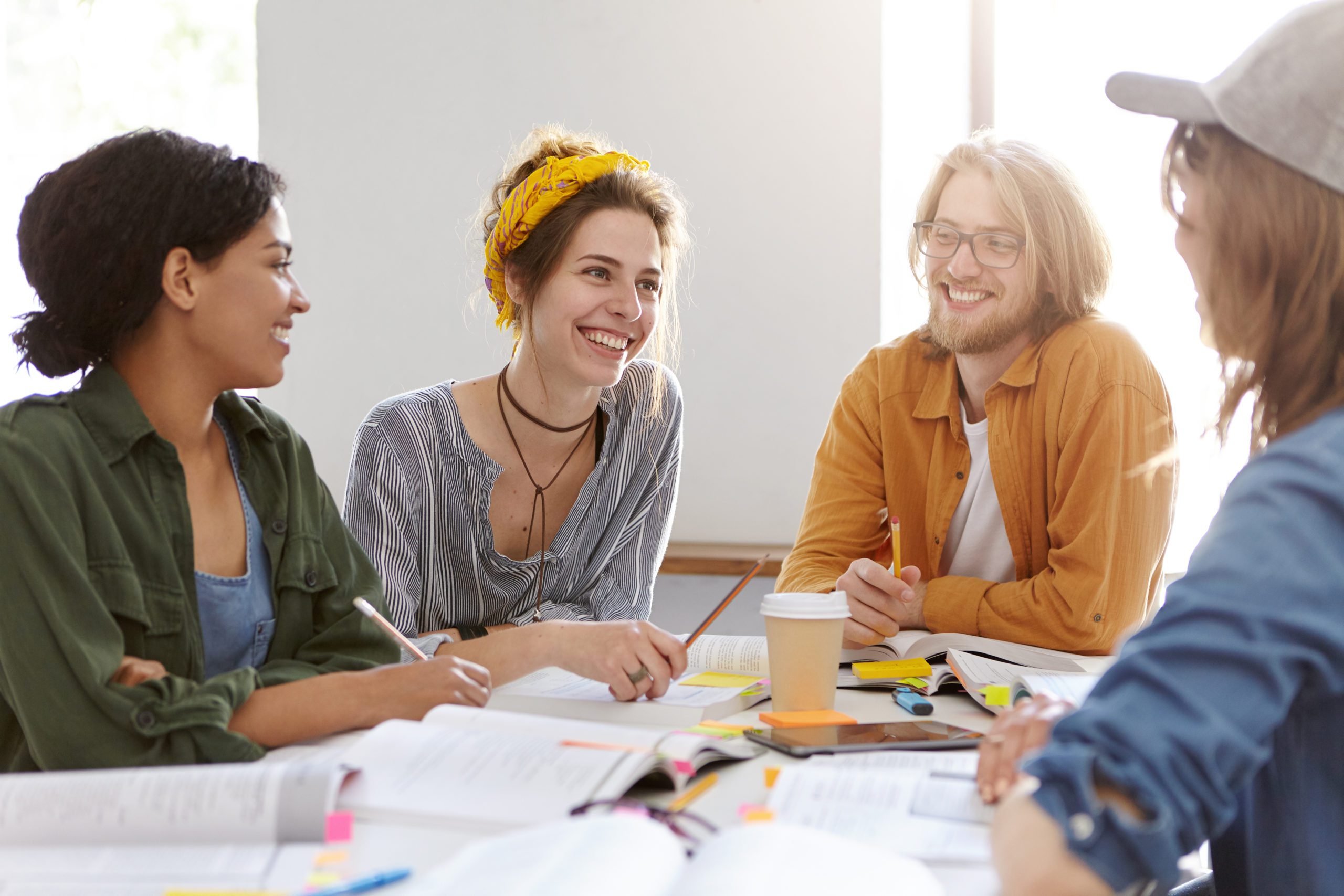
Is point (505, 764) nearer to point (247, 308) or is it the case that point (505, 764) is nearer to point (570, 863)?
point (570, 863)

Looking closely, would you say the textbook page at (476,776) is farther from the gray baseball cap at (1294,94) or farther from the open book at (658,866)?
the gray baseball cap at (1294,94)

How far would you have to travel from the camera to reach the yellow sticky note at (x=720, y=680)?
133 centimetres

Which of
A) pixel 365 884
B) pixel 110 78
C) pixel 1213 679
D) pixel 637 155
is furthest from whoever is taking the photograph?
pixel 110 78

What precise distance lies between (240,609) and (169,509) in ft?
0.49

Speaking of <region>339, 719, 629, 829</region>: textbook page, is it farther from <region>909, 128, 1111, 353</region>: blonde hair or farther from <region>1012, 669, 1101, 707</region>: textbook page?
<region>909, 128, 1111, 353</region>: blonde hair

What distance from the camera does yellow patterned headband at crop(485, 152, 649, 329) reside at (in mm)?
1898

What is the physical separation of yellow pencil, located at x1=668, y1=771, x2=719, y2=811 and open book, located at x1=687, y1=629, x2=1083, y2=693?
43cm

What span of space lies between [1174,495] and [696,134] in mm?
1715

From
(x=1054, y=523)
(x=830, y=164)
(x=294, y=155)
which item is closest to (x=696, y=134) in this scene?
(x=830, y=164)

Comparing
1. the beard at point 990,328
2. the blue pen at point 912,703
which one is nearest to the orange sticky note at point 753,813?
the blue pen at point 912,703

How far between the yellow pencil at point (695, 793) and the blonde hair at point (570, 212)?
117 cm

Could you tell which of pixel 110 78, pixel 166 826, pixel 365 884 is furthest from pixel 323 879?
pixel 110 78

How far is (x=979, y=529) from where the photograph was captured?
1.84 m

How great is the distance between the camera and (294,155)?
3225 millimetres
